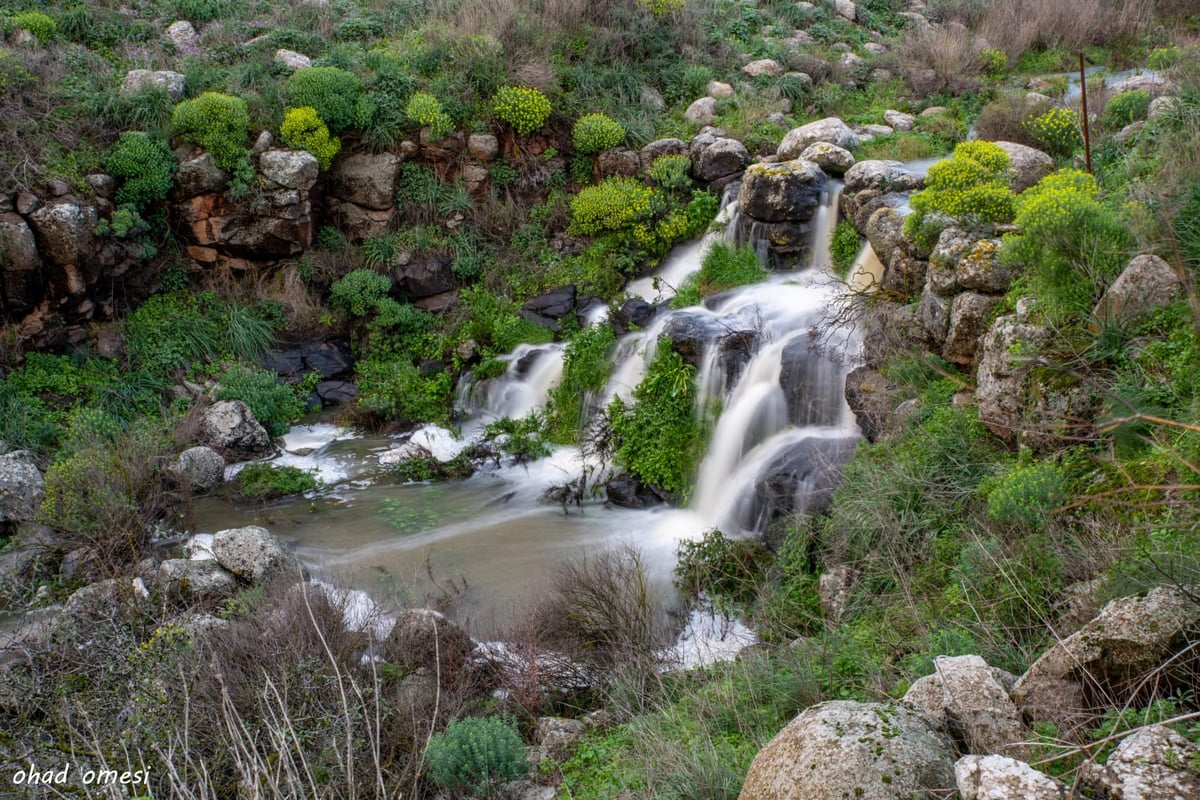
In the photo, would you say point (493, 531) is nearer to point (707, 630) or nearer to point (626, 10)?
point (707, 630)

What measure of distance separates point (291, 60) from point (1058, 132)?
11133 millimetres

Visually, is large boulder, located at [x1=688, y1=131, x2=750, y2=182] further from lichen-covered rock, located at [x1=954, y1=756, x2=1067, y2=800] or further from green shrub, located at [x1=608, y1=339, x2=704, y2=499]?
lichen-covered rock, located at [x1=954, y1=756, x2=1067, y2=800]

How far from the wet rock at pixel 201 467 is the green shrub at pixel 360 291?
3.26m

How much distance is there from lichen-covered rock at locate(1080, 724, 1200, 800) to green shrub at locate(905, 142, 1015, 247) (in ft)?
16.9

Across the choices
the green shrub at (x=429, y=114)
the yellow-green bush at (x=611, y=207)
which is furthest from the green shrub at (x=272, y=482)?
the green shrub at (x=429, y=114)

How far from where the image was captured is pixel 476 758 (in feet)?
12.0

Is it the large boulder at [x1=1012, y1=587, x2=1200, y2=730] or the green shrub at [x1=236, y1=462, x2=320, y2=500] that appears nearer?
the large boulder at [x1=1012, y1=587, x2=1200, y2=730]

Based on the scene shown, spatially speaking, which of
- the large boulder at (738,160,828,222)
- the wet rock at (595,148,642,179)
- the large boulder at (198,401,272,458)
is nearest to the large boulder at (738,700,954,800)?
the large boulder at (738,160,828,222)

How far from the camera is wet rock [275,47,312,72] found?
1264cm

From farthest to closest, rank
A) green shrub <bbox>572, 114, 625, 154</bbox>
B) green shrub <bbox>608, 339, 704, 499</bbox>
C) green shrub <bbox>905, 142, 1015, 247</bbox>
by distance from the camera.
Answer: green shrub <bbox>572, 114, 625, 154</bbox>, green shrub <bbox>608, 339, 704, 499</bbox>, green shrub <bbox>905, 142, 1015, 247</bbox>

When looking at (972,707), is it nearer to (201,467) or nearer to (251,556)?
(251,556)

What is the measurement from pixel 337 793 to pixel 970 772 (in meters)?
2.68

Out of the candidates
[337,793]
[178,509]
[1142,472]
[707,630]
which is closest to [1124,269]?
[1142,472]

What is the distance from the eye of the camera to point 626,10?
555 inches
